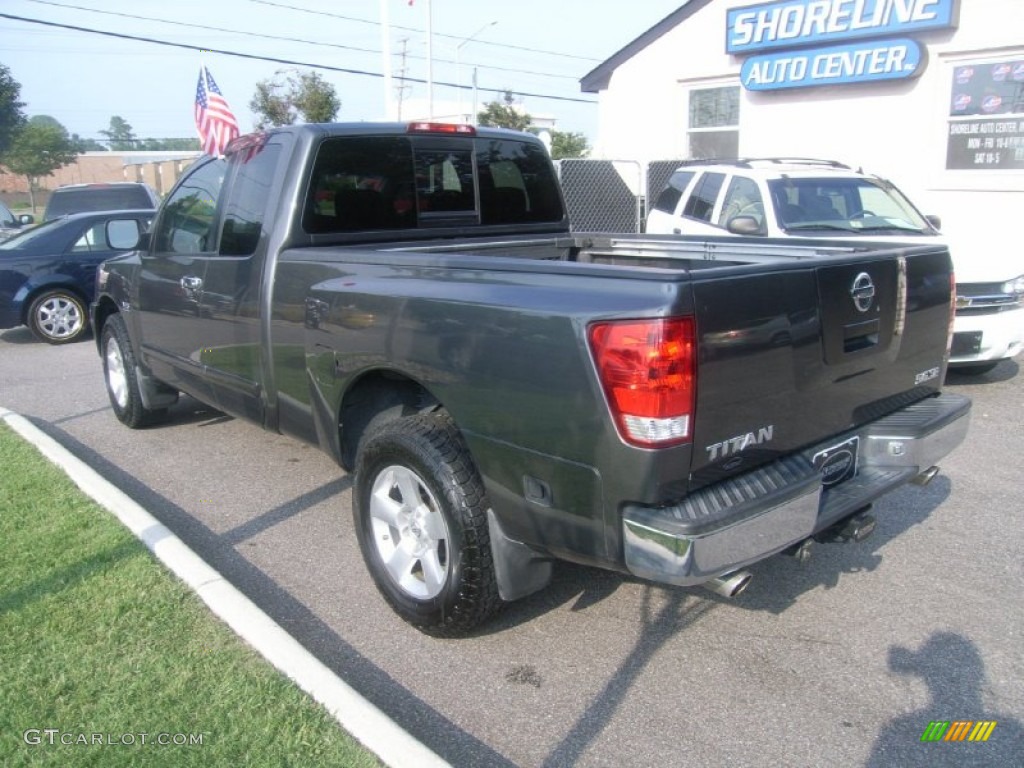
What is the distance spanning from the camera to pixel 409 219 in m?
4.83

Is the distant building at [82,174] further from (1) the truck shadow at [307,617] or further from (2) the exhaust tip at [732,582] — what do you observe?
(2) the exhaust tip at [732,582]

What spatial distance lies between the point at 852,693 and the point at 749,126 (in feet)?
41.3

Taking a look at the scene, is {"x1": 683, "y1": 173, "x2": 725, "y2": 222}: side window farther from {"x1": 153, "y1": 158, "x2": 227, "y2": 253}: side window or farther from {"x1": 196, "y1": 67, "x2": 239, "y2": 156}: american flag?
{"x1": 196, "y1": 67, "x2": 239, "y2": 156}: american flag

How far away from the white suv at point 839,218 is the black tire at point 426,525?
4805 mm

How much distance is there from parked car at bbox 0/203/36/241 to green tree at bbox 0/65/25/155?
34.0 metres

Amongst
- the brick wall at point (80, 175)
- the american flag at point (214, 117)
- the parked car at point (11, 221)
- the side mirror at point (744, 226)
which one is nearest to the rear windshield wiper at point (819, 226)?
the side mirror at point (744, 226)

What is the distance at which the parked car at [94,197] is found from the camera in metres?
15.2

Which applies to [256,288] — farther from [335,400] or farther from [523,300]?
[523,300]

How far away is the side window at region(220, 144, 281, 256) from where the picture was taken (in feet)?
15.0

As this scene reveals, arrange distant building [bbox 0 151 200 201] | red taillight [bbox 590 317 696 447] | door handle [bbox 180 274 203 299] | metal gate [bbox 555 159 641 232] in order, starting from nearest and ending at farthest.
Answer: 1. red taillight [bbox 590 317 696 447]
2. door handle [bbox 180 274 203 299]
3. metal gate [bbox 555 159 641 232]
4. distant building [bbox 0 151 200 201]

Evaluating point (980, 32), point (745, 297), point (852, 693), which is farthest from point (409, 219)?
point (980, 32)

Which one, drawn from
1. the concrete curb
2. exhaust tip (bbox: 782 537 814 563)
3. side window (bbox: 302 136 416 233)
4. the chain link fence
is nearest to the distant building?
the chain link fence

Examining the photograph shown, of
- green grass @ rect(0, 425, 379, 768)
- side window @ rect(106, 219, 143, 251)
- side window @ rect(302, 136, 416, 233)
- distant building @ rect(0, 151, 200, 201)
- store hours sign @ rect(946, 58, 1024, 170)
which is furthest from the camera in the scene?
distant building @ rect(0, 151, 200, 201)

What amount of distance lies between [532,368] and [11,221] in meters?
17.8
